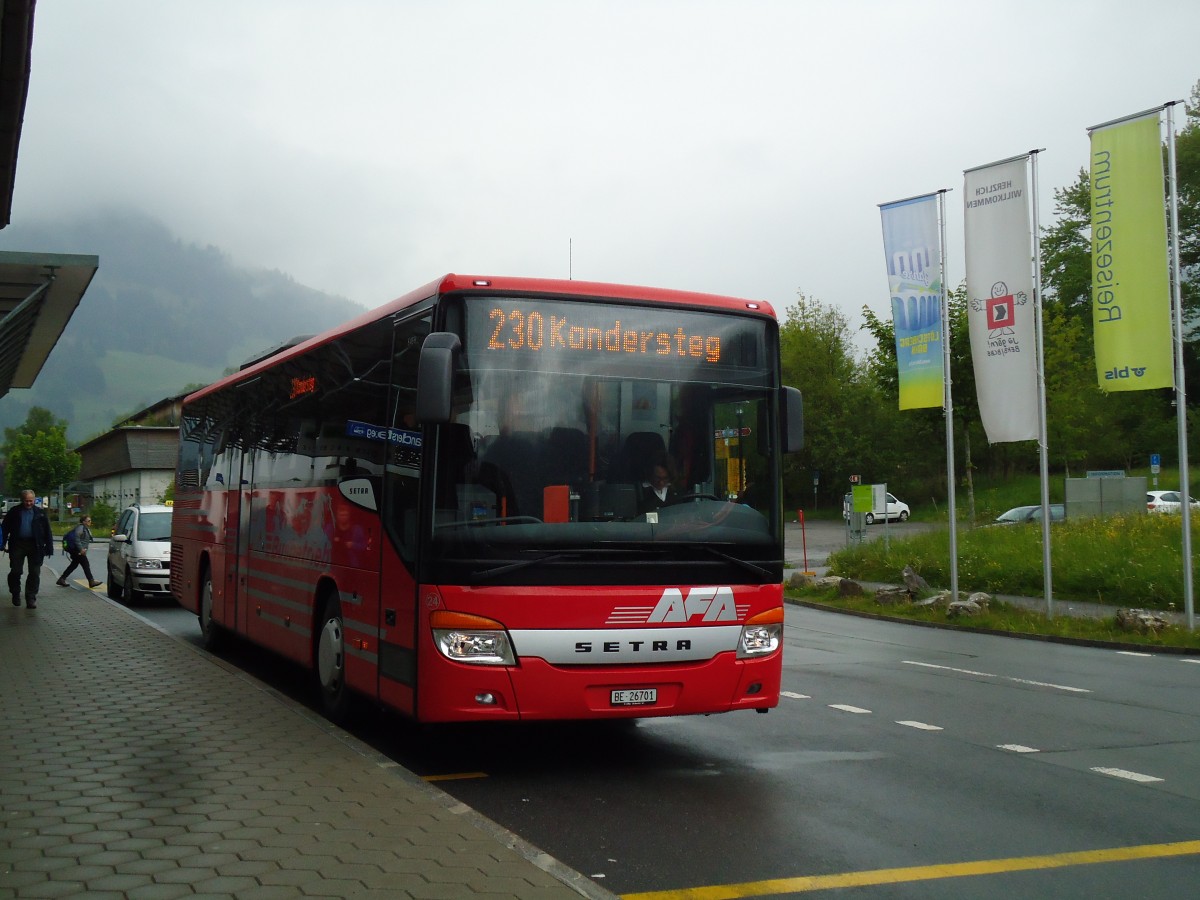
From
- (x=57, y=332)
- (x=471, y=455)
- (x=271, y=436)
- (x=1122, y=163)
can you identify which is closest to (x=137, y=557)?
(x=57, y=332)

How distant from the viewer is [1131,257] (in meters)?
17.8

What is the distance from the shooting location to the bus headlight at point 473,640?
7.22 m

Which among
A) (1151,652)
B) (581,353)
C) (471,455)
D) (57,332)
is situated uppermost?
(57,332)

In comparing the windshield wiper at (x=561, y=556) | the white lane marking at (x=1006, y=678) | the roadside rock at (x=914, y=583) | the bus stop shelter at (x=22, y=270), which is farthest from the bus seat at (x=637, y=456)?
the roadside rock at (x=914, y=583)

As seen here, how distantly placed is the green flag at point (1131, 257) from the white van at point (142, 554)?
15.5 metres

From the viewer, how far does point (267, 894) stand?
479 cm

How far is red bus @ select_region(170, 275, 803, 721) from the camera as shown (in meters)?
7.26

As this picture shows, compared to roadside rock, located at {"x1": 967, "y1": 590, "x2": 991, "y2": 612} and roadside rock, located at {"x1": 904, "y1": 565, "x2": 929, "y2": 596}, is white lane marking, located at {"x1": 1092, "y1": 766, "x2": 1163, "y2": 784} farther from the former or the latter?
roadside rock, located at {"x1": 904, "y1": 565, "x2": 929, "y2": 596}

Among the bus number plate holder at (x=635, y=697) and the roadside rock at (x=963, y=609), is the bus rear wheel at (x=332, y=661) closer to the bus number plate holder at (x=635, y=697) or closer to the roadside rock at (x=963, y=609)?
the bus number plate holder at (x=635, y=697)

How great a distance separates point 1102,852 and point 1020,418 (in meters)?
15.1

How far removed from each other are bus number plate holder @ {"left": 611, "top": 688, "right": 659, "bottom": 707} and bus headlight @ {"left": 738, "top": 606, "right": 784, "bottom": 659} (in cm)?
68

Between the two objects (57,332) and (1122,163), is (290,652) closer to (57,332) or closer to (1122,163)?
(57,332)

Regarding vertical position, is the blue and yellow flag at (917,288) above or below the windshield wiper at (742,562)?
above

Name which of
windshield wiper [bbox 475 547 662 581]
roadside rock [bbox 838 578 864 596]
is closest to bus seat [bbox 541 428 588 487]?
windshield wiper [bbox 475 547 662 581]
